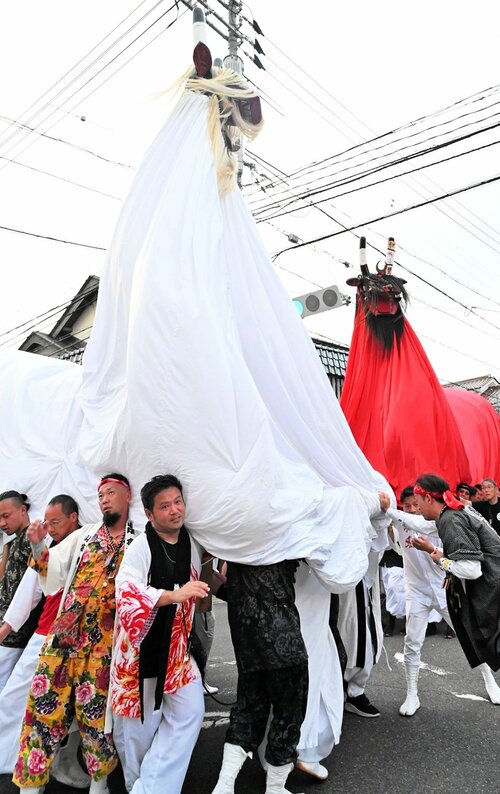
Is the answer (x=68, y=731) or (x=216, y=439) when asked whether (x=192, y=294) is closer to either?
(x=216, y=439)

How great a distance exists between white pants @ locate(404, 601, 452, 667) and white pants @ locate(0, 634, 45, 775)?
2.67 meters

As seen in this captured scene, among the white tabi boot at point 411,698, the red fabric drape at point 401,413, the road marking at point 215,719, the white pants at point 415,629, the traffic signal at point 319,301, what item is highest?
the traffic signal at point 319,301

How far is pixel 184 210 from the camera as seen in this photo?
311 cm

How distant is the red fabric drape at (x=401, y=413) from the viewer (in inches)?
219

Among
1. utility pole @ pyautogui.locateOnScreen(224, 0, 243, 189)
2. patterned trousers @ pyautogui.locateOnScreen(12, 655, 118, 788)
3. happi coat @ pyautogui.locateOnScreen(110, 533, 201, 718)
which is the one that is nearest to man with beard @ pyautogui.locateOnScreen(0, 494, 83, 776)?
patterned trousers @ pyautogui.locateOnScreen(12, 655, 118, 788)

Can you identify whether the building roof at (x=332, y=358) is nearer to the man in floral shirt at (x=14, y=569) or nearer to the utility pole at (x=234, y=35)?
the utility pole at (x=234, y=35)

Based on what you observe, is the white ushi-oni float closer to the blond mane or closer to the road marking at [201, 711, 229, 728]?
the blond mane

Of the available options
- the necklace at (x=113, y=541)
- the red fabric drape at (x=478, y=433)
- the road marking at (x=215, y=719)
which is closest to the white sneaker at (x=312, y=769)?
the road marking at (x=215, y=719)

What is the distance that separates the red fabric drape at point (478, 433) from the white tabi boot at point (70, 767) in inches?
194

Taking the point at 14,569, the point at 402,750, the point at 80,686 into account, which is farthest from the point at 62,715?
the point at 402,750

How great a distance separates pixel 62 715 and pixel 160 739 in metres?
0.54

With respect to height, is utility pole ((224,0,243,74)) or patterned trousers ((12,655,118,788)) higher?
utility pole ((224,0,243,74))

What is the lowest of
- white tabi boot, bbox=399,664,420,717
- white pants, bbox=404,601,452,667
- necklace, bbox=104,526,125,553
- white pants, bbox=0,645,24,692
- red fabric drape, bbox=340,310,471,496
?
white tabi boot, bbox=399,664,420,717

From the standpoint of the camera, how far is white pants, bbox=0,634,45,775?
319cm
